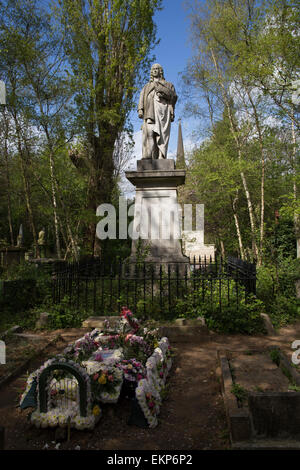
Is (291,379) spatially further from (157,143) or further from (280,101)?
(280,101)

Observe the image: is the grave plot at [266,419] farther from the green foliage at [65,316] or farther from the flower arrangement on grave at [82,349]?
the green foliage at [65,316]

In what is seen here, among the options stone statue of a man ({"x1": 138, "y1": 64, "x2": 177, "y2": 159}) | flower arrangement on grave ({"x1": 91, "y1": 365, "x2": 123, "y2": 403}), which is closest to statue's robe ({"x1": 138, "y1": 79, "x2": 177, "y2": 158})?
stone statue of a man ({"x1": 138, "y1": 64, "x2": 177, "y2": 159})

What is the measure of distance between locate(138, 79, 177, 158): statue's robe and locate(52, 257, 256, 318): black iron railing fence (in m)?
2.98

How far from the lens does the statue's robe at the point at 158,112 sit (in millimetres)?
7914

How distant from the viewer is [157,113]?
313 inches

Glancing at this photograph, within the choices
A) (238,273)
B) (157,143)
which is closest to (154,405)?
(238,273)

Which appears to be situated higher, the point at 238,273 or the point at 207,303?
the point at 238,273

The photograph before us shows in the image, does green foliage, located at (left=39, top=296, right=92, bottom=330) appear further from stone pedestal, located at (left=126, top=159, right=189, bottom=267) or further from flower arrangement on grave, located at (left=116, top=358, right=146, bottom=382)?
flower arrangement on grave, located at (left=116, top=358, right=146, bottom=382)

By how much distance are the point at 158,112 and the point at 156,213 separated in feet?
8.12

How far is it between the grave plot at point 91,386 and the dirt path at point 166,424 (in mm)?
95

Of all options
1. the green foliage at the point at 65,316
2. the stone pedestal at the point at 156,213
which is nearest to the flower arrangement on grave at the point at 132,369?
the green foliage at the point at 65,316

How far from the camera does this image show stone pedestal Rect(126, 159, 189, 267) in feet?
24.3
